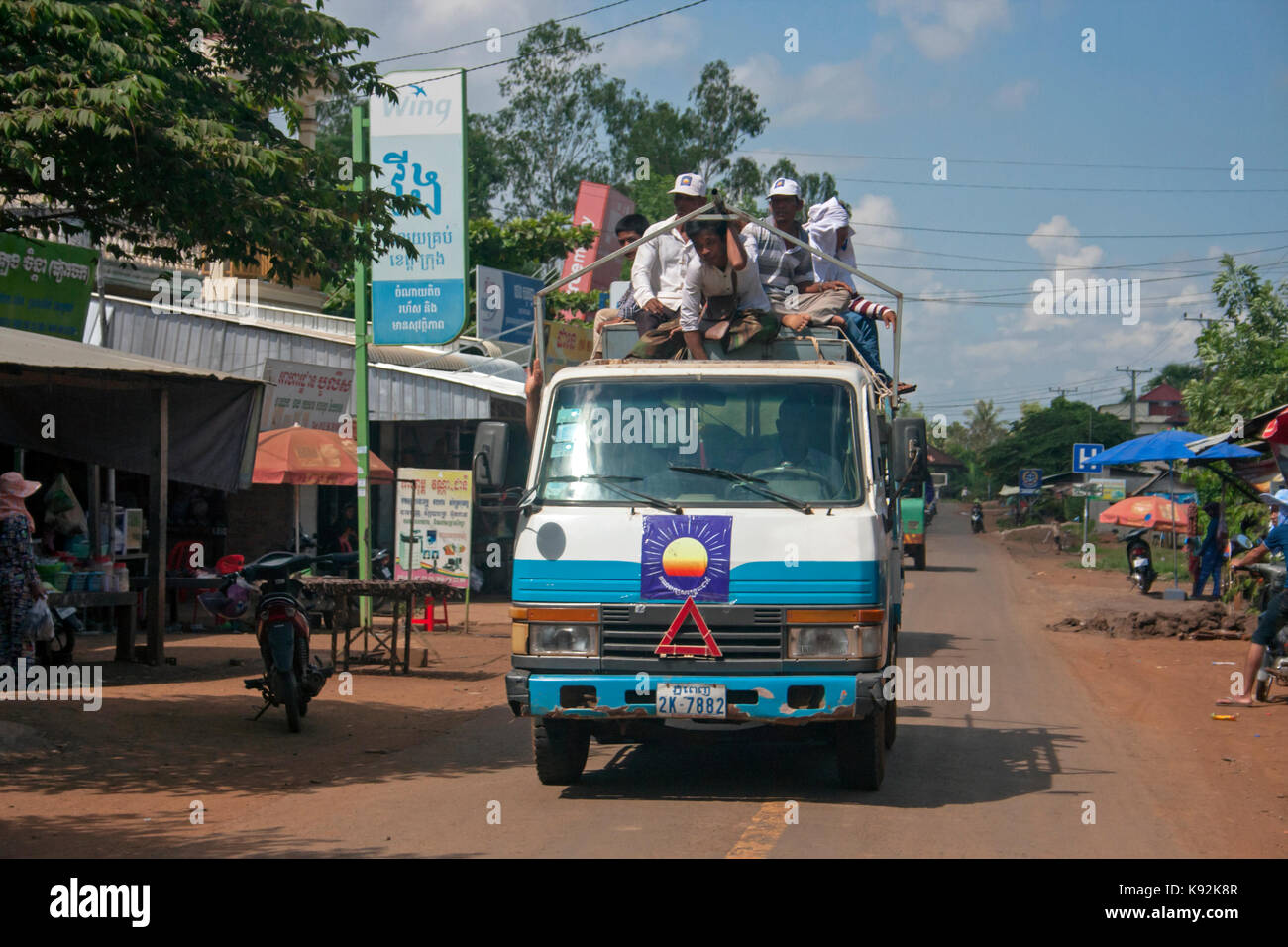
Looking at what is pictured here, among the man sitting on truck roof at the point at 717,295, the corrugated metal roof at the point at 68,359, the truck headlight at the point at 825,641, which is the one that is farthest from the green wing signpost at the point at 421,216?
the truck headlight at the point at 825,641

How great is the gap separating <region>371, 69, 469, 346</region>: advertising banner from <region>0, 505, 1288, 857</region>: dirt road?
4444 mm

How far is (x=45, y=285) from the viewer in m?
16.2

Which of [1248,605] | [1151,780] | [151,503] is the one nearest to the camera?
[1151,780]

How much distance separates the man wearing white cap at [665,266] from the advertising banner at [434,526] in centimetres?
854

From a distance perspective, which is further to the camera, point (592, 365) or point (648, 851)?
point (592, 365)

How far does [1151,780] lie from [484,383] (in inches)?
662

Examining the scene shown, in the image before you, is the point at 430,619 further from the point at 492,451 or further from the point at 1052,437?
the point at 1052,437

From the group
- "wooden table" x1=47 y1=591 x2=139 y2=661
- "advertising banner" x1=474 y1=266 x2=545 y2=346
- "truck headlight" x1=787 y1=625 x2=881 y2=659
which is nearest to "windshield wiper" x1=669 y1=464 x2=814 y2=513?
"truck headlight" x1=787 y1=625 x2=881 y2=659

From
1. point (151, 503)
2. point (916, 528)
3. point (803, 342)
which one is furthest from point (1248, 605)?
point (151, 503)

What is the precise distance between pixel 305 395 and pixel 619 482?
1460cm

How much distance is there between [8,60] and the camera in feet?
26.1

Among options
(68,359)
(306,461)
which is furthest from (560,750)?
(306,461)

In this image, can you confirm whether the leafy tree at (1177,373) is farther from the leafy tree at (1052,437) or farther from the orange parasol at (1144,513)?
the orange parasol at (1144,513)
